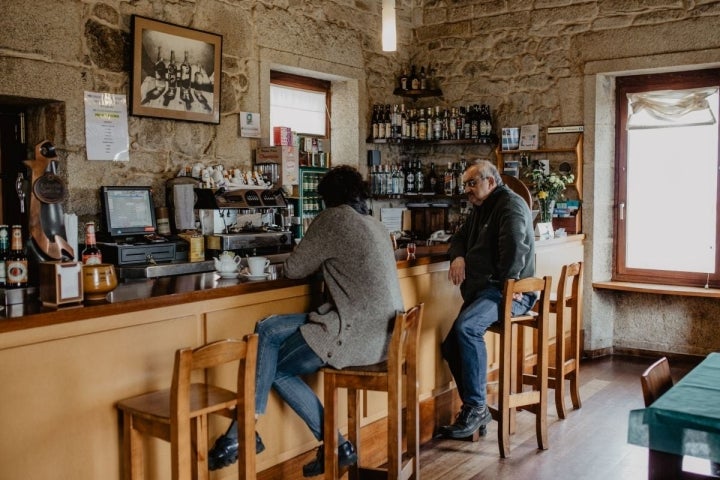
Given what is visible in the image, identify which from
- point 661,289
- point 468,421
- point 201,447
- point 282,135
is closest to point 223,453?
point 201,447

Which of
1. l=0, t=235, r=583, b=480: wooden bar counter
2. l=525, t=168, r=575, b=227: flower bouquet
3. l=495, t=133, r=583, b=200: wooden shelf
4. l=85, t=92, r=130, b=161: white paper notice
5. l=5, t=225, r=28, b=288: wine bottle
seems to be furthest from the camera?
l=495, t=133, r=583, b=200: wooden shelf

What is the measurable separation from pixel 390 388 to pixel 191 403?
0.96 m

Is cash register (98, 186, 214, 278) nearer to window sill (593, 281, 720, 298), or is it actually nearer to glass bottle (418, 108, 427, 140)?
glass bottle (418, 108, 427, 140)

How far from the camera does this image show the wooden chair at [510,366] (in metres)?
4.12

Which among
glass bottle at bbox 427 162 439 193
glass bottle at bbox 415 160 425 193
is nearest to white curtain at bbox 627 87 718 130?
glass bottle at bbox 427 162 439 193

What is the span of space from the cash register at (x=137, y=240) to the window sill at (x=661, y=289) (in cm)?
391

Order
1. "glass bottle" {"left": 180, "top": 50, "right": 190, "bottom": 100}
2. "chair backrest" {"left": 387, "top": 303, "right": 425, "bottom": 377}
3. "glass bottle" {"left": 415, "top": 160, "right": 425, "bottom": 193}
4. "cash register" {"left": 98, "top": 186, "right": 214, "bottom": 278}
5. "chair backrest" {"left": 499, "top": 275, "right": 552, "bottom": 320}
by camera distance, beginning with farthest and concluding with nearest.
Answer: "glass bottle" {"left": 415, "top": 160, "right": 425, "bottom": 193} < "glass bottle" {"left": 180, "top": 50, "right": 190, "bottom": 100} < "cash register" {"left": 98, "top": 186, "right": 214, "bottom": 278} < "chair backrest" {"left": 499, "top": 275, "right": 552, "bottom": 320} < "chair backrest" {"left": 387, "top": 303, "right": 425, "bottom": 377}

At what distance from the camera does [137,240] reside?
190 inches

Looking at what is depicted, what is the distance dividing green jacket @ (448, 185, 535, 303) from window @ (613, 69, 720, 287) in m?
2.78

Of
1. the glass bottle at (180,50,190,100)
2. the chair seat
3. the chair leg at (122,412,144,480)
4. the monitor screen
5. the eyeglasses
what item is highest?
the glass bottle at (180,50,190,100)

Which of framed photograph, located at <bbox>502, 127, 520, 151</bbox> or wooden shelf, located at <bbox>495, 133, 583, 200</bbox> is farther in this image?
framed photograph, located at <bbox>502, 127, 520, 151</bbox>

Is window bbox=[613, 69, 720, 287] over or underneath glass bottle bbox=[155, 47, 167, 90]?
underneath

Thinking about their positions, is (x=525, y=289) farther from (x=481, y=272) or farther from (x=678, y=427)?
(x=678, y=427)

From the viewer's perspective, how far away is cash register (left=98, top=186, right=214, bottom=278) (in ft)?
14.4
